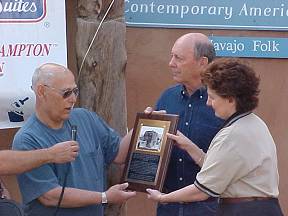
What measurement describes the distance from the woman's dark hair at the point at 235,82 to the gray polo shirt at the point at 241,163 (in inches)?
3.1

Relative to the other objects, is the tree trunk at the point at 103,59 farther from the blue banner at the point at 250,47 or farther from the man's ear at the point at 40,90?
the blue banner at the point at 250,47

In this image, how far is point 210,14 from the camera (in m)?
5.59

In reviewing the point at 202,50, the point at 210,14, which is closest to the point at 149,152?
the point at 202,50

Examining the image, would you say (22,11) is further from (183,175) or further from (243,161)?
(243,161)

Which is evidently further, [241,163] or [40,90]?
[40,90]

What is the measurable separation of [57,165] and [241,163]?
104cm

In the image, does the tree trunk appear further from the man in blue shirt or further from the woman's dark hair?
the woman's dark hair

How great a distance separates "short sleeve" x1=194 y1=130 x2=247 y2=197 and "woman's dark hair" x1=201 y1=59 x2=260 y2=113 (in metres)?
0.18

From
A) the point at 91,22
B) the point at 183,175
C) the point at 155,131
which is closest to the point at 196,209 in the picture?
the point at 183,175

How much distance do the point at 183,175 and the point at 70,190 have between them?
26.0 inches

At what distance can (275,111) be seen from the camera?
227 inches

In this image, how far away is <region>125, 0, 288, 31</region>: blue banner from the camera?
556 cm

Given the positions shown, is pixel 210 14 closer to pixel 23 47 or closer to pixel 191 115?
pixel 191 115

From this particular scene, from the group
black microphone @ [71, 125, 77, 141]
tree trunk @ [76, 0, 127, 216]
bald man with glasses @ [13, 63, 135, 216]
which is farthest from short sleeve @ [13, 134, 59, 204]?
tree trunk @ [76, 0, 127, 216]
